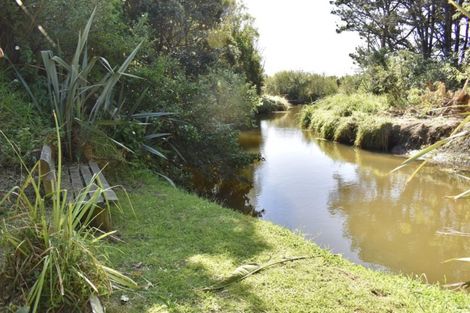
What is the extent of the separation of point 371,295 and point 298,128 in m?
12.2

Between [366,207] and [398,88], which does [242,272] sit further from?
[398,88]

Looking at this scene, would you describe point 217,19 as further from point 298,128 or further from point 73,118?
point 73,118

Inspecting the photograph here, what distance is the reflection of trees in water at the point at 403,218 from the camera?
13.6 ft

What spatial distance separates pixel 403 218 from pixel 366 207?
527mm

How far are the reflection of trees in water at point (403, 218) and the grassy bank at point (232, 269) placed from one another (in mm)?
1191

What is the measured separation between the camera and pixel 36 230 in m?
1.87

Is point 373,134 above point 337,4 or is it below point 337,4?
below

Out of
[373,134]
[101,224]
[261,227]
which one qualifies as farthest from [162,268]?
[373,134]

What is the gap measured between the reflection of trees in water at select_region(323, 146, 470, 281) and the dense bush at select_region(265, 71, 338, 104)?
15870mm

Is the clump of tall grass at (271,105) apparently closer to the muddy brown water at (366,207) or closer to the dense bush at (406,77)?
the dense bush at (406,77)

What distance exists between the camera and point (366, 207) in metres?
5.70

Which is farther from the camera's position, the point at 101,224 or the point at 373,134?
the point at 373,134

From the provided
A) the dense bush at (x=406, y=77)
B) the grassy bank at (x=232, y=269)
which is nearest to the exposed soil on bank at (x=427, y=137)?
the dense bush at (x=406, y=77)

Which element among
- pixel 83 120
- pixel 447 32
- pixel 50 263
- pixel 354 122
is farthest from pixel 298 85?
pixel 50 263
